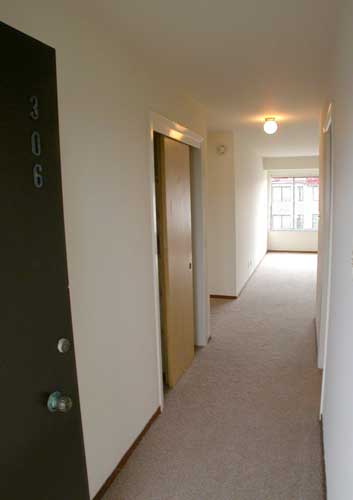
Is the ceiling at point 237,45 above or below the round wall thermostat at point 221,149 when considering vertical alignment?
above

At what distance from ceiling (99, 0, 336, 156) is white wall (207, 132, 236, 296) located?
1674 mm

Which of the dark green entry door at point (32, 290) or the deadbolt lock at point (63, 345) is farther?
the deadbolt lock at point (63, 345)

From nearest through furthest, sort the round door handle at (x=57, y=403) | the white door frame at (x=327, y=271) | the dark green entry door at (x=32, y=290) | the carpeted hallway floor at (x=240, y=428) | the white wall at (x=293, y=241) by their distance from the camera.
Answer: the dark green entry door at (x=32, y=290) < the round door handle at (x=57, y=403) < the carpeted hallway floor at (x=240, y=428) < the white door frame at (x=327, y=271) < the white wall at (x=293, y=241)

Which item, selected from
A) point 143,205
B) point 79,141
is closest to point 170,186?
point 143,205

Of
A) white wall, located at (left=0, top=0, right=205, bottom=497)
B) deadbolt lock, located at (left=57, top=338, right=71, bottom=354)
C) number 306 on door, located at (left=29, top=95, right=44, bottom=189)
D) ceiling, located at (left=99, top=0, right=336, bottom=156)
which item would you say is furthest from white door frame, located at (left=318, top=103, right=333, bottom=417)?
number 306 on door, located at (left=29, top=95, right=44, bottom=189)

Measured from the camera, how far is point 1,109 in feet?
3.38

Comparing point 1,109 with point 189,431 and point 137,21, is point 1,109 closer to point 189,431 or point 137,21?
point 137,21

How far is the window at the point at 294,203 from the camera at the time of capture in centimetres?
1020

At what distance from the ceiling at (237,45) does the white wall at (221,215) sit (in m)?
1.67

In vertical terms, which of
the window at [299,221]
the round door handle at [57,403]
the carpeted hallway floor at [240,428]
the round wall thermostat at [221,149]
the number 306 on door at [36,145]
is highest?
the round wall thermostat at [221,149]

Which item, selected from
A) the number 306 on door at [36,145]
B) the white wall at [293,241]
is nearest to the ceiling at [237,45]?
the number 306 on door at [36,145]

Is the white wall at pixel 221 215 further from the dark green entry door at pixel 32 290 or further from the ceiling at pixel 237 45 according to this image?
the dark green entry door at pixel 32 290

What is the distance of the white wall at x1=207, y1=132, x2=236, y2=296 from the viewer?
212 inches

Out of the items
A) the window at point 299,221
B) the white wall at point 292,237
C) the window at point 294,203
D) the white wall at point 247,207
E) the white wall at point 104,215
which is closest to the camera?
the white wall at point 104,215
